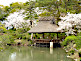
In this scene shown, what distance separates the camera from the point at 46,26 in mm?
20109

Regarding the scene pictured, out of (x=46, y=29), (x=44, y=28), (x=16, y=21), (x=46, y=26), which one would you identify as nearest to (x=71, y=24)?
(x=46, y=29)

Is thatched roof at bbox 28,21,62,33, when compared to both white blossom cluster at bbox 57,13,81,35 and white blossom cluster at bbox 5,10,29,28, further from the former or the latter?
white blossom cluster at bbox 5,10,29,28

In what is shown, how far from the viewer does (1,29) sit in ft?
77.0

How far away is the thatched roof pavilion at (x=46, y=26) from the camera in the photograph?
1892cm

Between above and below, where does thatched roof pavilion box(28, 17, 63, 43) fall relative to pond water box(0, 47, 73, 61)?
above

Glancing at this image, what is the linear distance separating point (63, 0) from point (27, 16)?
28.0ft

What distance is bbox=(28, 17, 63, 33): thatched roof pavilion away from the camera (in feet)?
62.1

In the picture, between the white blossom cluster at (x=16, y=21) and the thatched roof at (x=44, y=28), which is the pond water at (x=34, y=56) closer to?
the thatched roof at (x=44, y=28)

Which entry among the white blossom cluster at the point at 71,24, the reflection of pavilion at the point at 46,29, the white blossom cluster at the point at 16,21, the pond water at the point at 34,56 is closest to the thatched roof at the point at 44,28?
the reflection of pavilion at the point at 46,29

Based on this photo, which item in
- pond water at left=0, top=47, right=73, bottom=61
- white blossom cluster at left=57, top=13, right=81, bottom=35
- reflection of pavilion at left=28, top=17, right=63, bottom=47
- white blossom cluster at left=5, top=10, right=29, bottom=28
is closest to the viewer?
pond water at left=0, top=47, right=73, bottom=61

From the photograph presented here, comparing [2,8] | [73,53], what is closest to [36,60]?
[73,53]

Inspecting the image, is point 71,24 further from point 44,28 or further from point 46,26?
point 44,28

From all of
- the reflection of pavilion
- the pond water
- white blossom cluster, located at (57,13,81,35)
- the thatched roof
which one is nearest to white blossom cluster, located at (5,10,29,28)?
the reflection of pavilion

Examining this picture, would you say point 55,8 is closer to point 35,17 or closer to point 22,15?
point 35,17
